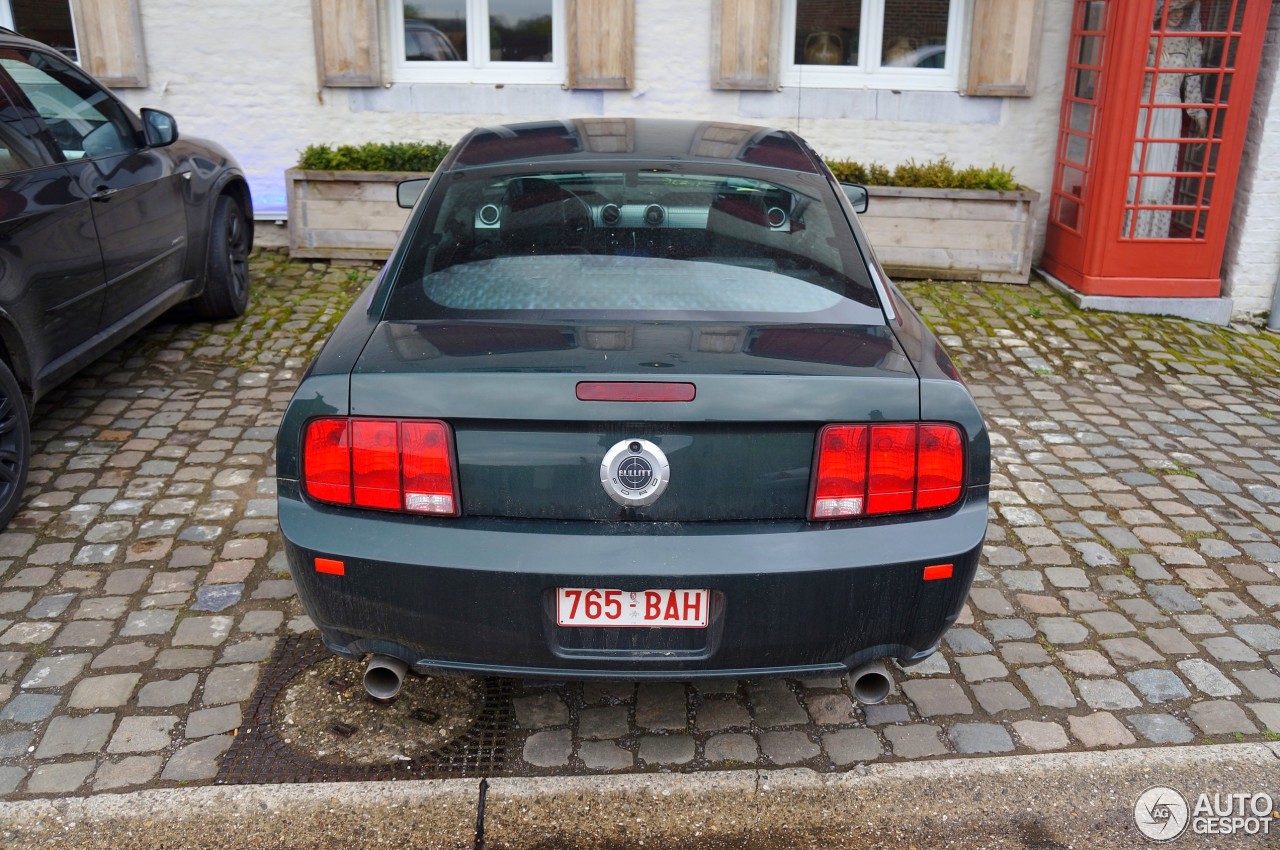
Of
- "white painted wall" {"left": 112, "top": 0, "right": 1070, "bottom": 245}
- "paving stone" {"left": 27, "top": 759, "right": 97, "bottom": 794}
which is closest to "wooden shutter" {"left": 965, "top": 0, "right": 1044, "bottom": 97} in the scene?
"white painted wall" {"left": 112, "top": 0, "right": 1070, "bottom": 245}

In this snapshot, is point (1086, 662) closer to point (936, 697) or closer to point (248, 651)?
point (936, 697)

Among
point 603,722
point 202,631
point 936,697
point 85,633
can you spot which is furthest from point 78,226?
point 936,697

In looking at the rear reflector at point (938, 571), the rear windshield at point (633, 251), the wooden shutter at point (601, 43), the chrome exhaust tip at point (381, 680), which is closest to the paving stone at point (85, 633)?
the chrome exhaust tip at point (381, 680)

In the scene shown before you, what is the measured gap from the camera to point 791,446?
2699 mm

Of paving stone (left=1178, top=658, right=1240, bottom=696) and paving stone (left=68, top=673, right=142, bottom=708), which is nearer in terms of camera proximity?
paving stone (left=68, top=673, right=142, bottom=708)

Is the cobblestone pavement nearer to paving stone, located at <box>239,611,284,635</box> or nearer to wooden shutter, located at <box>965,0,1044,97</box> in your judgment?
paving stone, located at <box>239,611,284,635</box>

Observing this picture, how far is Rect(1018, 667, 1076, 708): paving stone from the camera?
343 cm

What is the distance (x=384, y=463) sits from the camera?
2.72 metres

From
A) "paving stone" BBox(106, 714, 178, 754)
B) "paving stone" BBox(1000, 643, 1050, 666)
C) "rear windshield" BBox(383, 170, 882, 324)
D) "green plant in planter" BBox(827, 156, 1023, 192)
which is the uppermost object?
"rear windshield" BBox(383, 170, 882, 324)

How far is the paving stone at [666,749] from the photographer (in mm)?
3146

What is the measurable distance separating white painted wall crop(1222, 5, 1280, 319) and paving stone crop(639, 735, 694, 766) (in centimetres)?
633

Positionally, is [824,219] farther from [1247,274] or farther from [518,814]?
[1247,274]

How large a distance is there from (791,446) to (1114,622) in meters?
1.86

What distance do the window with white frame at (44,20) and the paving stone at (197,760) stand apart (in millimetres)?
7529
